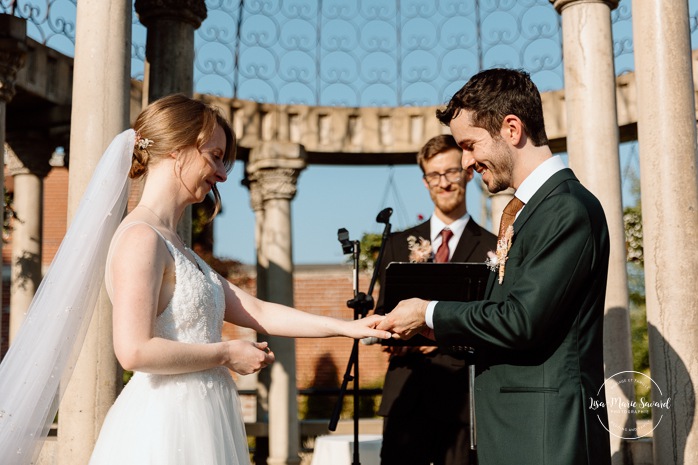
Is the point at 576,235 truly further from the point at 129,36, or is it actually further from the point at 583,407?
the point at 129,36

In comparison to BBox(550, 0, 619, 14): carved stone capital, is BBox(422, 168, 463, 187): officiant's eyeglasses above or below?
below

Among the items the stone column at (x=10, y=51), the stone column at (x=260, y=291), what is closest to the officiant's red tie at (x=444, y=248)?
the stone column at (x=10, y=51)

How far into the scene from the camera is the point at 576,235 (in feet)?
11.3

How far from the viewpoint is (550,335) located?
3.46 meters

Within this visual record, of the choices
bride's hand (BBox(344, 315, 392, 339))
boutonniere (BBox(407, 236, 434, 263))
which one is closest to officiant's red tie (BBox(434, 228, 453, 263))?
boutonniere (BBox(407, 236, 434, 263))

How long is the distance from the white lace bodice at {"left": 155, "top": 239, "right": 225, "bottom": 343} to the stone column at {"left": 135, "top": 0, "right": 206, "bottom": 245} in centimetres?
567

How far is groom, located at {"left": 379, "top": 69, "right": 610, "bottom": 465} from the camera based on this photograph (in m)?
3.40

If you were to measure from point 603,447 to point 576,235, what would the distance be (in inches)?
36.9

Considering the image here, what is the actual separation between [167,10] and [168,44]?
424 mm

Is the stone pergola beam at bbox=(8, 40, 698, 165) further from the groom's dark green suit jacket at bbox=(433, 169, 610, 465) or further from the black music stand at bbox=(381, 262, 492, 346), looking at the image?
the groom's dark green suit jacket at bbox=(433, 169, 610, 465)

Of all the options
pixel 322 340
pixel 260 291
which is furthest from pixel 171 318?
pixel 322 340

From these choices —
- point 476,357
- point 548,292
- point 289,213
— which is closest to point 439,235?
point 476,357

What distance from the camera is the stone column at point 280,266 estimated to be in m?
12.8

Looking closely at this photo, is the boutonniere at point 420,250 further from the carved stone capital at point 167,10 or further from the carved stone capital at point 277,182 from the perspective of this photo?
the carved stone capital at point 277,182
